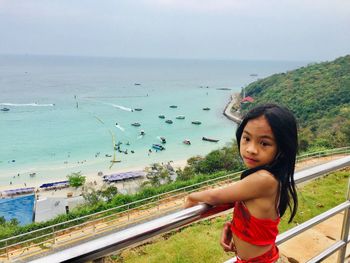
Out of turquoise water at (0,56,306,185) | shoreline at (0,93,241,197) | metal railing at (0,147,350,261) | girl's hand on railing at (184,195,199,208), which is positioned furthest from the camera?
turquoise water at (0,56,306,185)

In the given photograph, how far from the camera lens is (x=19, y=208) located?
18.0 metres

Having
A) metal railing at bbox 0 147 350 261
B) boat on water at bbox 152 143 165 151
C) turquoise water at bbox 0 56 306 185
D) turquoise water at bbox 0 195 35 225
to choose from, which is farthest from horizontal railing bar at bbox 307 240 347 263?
boat on water at bbox 152 143 165 151

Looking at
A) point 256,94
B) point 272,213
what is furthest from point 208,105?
point 272,213

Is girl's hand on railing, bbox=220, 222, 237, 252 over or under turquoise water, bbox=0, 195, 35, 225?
over

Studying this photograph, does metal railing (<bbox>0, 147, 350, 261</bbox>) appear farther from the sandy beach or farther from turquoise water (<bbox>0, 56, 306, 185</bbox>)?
turquoise water (<bbox>0, 56, 306, 185</bbox>)

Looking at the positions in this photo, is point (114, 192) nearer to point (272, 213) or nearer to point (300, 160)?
point (300, 160)

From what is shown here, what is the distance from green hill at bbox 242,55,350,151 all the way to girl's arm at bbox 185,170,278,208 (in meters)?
16.5

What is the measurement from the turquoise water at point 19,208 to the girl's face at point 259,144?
56.1ft

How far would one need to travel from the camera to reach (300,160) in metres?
11.2

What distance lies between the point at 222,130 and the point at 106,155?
1528cm

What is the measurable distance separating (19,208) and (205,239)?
16.8 meters

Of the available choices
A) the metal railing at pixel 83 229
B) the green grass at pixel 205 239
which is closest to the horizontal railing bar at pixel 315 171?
the green grass at pixel 205 239

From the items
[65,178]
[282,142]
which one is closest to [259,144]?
[282,142]

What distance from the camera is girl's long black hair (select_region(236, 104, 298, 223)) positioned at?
1091mm
